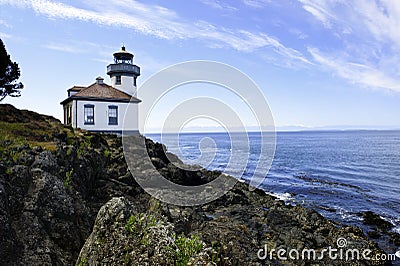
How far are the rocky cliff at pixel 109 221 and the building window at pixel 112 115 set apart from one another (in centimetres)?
1039

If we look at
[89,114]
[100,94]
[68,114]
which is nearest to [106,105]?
[100,94]

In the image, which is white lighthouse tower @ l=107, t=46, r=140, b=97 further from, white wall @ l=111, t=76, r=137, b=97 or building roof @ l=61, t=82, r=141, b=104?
building roof @ l=61, t=82, r=141, b=104

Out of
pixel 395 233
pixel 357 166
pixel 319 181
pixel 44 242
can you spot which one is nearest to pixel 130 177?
pixel 44 242

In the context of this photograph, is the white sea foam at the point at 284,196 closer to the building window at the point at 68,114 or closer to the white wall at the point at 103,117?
the white wall at the point at 103,117

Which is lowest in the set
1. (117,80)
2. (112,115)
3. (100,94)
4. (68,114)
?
(112,115)

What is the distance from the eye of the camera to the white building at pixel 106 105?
3200 cm

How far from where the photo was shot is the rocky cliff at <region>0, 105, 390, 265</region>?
17.3 ft

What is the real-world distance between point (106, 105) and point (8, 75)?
9977 mm

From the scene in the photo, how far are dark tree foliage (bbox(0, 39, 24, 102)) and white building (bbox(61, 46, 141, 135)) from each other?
22.3ft

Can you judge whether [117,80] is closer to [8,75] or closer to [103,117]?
[103,117]

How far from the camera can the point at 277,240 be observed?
13617mm

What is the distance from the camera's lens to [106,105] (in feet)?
108

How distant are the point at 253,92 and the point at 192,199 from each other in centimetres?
1152

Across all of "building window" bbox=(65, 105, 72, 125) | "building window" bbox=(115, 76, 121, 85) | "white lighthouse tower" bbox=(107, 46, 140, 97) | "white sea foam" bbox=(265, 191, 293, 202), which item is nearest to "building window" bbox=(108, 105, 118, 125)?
"building window" bbox=(65, 105, 72, 125)
